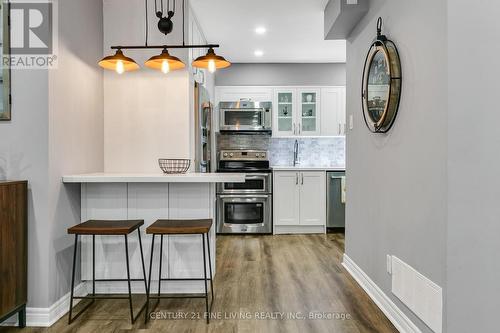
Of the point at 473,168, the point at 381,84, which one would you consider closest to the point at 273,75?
the point at 381,84

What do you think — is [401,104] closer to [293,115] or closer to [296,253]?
[296,253]

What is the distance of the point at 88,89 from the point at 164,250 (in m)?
1.48

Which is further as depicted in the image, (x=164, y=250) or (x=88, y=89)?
(x=88, y=89)

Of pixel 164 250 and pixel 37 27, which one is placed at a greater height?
pixel 37 27

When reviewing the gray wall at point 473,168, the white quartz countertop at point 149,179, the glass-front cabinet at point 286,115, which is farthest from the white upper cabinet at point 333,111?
the gray wall at point 473,168

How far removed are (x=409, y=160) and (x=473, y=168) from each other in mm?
435

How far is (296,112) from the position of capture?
18.5ft

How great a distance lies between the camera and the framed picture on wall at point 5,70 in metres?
2.34

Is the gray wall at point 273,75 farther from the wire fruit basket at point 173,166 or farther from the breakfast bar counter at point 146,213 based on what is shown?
the breakfast bar counter at point 146,213

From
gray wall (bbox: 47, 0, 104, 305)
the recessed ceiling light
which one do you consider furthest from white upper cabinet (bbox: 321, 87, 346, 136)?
gray wall (bbox: 47, 0, 104, 305)

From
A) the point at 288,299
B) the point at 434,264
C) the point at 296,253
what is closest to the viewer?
the point at 434,264

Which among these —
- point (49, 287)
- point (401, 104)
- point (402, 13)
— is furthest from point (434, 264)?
point (49, 287)

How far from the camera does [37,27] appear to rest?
2.43m

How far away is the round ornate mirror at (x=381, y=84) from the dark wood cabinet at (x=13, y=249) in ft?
7.96
